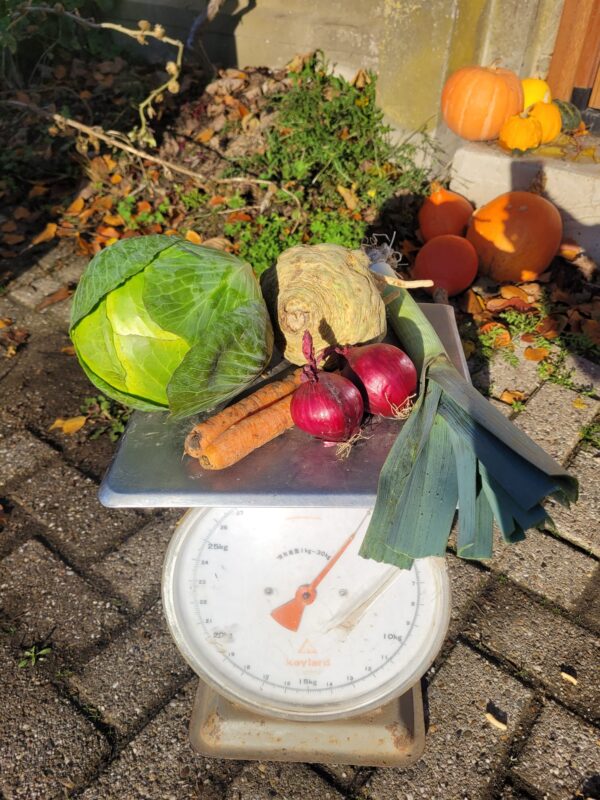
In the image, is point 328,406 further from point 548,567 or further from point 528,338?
point 528,338

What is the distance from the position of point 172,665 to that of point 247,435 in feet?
3.83

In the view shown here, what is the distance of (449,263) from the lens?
10.9ft

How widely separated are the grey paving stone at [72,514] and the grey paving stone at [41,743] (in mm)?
→ 495

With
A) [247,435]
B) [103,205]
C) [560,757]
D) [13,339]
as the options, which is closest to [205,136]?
[103,205]

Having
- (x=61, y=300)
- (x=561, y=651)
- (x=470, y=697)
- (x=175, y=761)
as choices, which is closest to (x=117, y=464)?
(x=175, y=761)

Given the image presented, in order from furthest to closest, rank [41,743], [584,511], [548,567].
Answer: [584,511], [548,567], [41,743]

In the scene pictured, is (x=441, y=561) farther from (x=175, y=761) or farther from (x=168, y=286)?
(x=175, y=761)

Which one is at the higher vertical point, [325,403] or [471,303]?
[325,403]

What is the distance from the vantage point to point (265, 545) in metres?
1.37

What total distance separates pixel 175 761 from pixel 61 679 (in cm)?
47

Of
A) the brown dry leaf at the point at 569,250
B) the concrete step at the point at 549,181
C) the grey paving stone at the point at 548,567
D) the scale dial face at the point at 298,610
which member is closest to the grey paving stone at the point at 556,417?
the grey paving stone at the point at 548,567

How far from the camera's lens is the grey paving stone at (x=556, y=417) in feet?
8.85

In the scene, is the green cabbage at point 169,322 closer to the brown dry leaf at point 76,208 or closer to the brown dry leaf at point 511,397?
the brown dry leaf at point 511,397

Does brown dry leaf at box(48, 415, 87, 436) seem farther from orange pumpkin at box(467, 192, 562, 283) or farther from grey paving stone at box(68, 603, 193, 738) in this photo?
orange pumpkin at box(467, 192, 562, 283)
